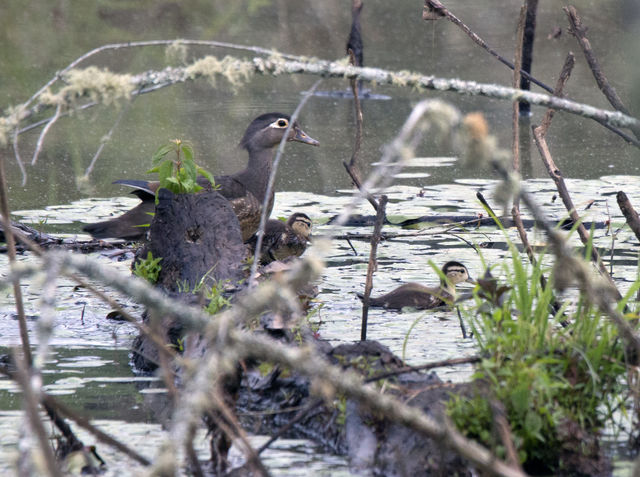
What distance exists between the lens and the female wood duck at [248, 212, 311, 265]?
6488 millimetres

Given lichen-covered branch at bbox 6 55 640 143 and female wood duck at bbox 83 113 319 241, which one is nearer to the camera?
lichen-covered branch at bbox 6 55 640 143

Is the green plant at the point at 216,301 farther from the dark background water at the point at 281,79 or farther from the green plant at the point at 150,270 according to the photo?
the dark background water at the point at 281,79

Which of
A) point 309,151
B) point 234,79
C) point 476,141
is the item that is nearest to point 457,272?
point 234,79

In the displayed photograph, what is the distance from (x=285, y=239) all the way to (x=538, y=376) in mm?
3502

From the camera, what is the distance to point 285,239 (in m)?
6.49

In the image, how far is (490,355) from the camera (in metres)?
3.36

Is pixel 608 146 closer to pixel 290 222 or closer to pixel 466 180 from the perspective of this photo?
pixel 466 180

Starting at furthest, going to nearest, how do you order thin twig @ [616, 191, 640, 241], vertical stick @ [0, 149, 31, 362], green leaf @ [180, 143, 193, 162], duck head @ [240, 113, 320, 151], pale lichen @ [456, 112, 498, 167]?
duck head @ [240, 113, 320, 151], green leaf @ [180, 143, 193, 162], thin twig @ [616, 191, 640, 241], vertical stick @ [0, 149, 31, 362], pale lichen @ [456, 112, 498, 167]

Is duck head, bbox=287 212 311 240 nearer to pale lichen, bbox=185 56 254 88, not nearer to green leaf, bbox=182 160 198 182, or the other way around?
green leaf, bbox=182 160 198 182

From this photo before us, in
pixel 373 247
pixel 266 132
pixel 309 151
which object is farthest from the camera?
pixel 309 151

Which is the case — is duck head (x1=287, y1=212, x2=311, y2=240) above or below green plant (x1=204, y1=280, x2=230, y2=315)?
above

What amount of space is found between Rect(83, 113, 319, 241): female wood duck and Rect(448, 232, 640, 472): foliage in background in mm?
3039

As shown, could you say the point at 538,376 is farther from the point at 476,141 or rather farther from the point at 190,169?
the point at 190,169

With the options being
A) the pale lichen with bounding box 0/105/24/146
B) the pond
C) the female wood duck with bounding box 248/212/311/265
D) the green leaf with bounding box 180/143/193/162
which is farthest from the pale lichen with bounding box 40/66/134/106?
the female wood duck with bounding box 248/212/311/265
